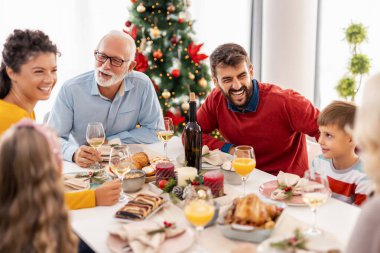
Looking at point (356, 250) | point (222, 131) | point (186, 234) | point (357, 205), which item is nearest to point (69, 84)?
point (222, 131)

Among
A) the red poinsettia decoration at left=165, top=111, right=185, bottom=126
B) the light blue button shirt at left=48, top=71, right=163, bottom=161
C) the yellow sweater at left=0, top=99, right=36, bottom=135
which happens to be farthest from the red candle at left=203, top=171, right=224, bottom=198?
the red poinsettia decoration at left=165, top=111, right=185, bottom=126

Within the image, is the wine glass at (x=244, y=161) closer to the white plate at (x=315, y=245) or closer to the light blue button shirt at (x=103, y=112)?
the white plate at (x=315, y=245)

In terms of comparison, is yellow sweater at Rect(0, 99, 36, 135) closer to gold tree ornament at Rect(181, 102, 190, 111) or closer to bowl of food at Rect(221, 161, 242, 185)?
bowl of food at Rect(221, 161, 242, 185)

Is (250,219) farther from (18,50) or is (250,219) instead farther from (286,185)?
(18,50)

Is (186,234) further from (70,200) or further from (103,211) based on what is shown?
(70,200)

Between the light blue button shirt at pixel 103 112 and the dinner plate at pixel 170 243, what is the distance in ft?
4.23

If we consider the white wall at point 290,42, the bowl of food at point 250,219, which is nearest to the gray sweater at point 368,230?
the bowl of food at point 250,219

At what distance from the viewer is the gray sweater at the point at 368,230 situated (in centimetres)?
114

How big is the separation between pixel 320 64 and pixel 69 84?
309cm

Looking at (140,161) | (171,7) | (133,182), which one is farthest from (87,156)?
(171,7)

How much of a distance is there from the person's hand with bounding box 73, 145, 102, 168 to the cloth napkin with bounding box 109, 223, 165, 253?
825 millimetres

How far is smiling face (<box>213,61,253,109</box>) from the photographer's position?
2.62 meters

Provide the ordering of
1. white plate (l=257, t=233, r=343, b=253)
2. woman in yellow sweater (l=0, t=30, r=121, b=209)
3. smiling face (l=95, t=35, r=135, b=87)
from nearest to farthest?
white plate (l=257, t=233, r=343, b=253) → woman in yellow sweater (l=0, t=30, r=121, b=209) → smiling face (l=95, t=35, r=135, b=87)

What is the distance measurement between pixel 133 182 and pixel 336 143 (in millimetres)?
940
